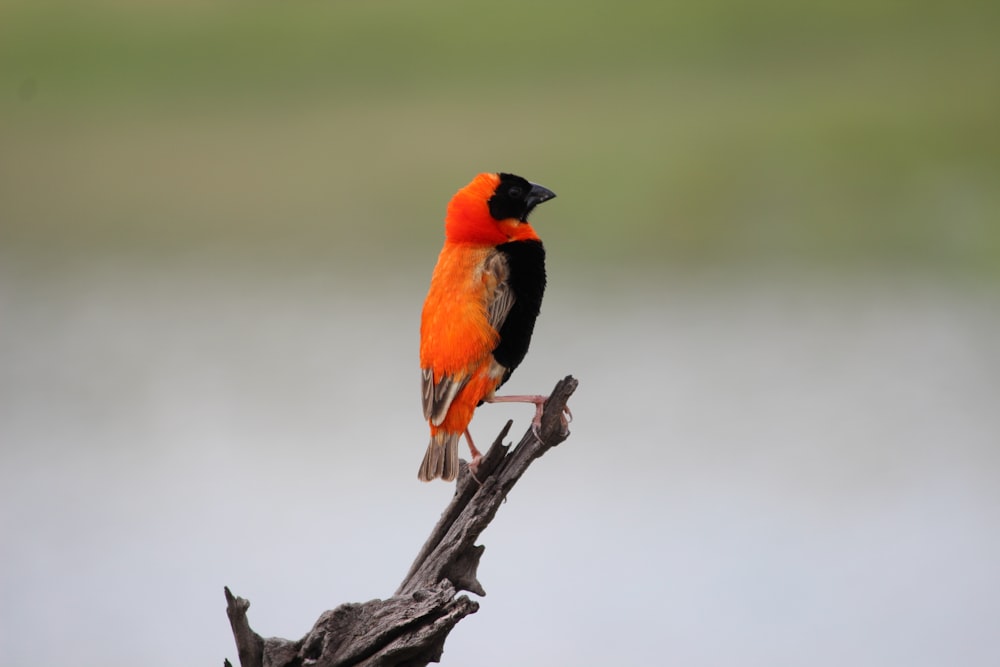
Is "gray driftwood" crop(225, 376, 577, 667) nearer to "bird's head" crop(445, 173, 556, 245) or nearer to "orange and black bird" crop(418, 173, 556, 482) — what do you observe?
"orange and black bird" crop(418, 173, 556, 482)

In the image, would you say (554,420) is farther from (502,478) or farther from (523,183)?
(523,183)

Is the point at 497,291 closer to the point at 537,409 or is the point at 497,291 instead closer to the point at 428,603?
the point at 537,409

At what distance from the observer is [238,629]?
2223 mm

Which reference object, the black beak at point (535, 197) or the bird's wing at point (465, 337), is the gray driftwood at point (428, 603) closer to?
the bird's wing at point (465, 337)

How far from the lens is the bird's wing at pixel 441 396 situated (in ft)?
7.80

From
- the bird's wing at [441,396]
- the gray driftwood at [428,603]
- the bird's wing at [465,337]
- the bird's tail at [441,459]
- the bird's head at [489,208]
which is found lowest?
the gray driftwood at [428,603]

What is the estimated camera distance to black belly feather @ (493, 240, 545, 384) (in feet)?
8.03

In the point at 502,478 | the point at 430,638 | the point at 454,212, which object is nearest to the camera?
the point at 430,638

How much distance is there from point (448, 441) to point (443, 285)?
1.24 feet

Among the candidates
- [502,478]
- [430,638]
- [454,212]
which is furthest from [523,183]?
[430,638]

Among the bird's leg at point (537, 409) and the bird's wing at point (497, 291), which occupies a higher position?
the bird's wing at point (497, 291)

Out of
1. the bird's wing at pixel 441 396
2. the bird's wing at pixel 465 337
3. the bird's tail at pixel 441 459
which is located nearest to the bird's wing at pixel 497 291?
the bird's wing at pixel 465 337

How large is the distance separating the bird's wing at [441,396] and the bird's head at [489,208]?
1.24ft

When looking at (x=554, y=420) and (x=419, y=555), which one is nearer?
(x=554, y=420)
